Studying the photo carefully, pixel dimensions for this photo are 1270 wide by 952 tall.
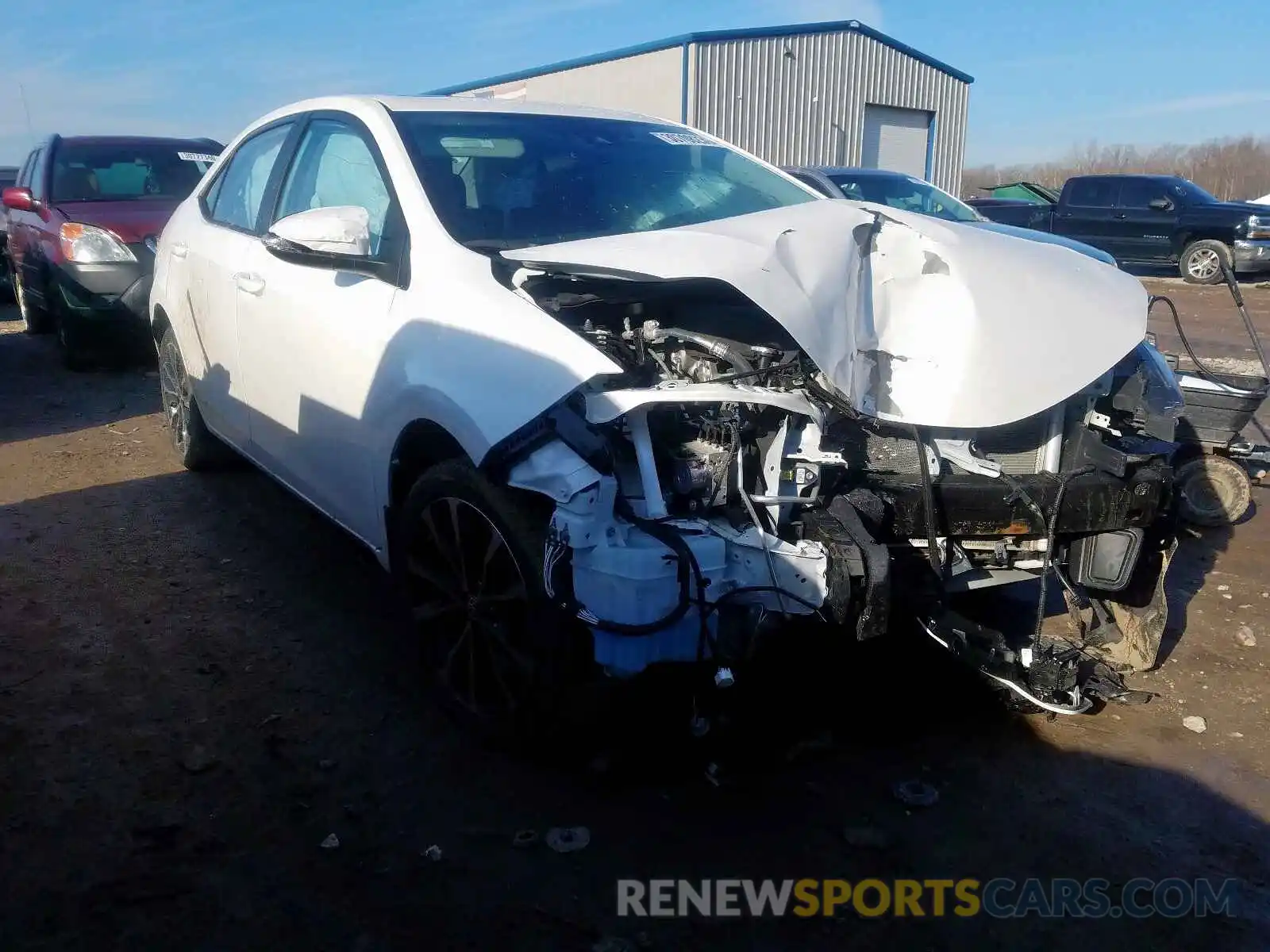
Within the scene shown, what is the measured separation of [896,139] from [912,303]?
75.7 ft

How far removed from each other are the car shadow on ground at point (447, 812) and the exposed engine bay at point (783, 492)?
1.30ft

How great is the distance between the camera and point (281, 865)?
8.59 ft

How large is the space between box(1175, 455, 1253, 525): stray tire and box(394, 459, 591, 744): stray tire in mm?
3622

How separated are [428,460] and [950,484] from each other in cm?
157

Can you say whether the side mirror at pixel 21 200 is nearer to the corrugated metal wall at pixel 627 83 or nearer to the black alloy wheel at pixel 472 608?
the black alloy wheel at pixel 472 608

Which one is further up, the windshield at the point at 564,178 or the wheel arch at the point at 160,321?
the windshield at the point at 564,178

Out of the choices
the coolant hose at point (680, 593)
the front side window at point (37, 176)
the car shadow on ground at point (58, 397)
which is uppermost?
the front side window at point (37, 176)

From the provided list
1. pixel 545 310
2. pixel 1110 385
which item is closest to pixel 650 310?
pixel 545 310

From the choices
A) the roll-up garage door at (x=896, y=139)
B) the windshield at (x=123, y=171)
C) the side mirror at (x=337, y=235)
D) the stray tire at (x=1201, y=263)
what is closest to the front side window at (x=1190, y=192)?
the stray tire at (x=1201, y=263)

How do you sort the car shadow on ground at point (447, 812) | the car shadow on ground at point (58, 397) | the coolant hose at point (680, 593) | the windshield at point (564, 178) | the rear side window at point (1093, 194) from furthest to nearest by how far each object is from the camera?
the rear side window at point (1093, 194), the car shadow on ground at point (58, 397), the windshield at point (564, 178), the coolant hose at point (680, 593), the car shadow on ground at point (447, 812)

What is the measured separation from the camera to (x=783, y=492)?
2809 millimetres

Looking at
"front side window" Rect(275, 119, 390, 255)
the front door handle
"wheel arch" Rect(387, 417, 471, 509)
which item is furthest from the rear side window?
"wheel arch" Rect(387, 417, 471, 509)

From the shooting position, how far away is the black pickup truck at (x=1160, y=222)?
16.4m

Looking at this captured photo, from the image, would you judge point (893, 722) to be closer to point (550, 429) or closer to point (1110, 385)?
point (1110, 385)
